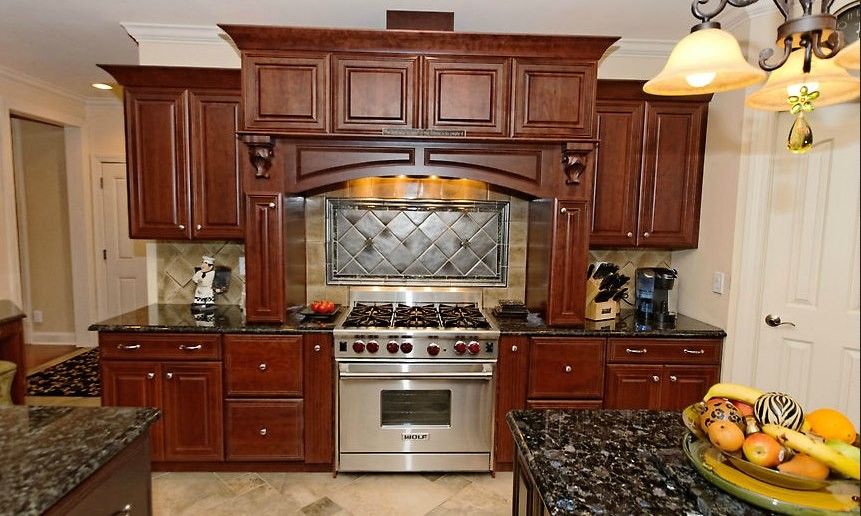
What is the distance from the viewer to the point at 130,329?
2.56 meters

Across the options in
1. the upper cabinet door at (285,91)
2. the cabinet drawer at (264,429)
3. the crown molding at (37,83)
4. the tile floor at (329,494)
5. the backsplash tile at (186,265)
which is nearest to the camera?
the tile floor at (329,494)

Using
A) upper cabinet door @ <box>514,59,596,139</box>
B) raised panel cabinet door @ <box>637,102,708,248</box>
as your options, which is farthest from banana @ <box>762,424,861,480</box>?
raised panel cabinet door @ <box>637,102,708,248</box>

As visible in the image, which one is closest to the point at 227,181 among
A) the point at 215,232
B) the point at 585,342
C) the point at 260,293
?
the point at 215,232

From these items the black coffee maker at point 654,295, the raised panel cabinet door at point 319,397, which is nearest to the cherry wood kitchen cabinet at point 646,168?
the black coffee maker at point 654,295

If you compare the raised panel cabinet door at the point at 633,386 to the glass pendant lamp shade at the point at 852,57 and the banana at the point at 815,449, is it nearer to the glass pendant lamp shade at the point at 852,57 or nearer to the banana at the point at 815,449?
the banana at the point at 815,449

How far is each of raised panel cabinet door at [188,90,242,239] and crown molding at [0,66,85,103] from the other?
2.42 metres

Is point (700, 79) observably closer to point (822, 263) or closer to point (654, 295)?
point (822, 263)

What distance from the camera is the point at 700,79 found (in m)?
1.17

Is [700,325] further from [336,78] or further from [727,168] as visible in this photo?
[336,78]

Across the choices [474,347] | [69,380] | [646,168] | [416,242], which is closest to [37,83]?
[69,380]

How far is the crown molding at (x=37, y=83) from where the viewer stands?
148 inches

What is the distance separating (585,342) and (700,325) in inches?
31.1

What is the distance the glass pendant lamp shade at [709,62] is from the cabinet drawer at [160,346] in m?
2.57

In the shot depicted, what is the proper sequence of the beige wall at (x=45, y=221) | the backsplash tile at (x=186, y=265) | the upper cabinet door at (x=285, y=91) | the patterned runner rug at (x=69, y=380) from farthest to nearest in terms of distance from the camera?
the beige wall at (x=45, y=221) → the patterned runner rug at (x=69, y=380) → the backsplash tile at (x=186, y=265) → the upper cabinet door at (x=285, y=91)
